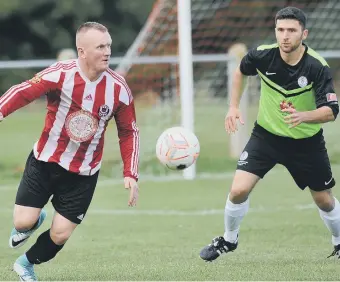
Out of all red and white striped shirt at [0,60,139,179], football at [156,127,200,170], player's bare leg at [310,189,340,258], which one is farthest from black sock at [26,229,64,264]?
player's bare leg at [310,189,340,258]

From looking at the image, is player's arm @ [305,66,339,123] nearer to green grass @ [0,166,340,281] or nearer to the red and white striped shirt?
green grass @ [0,166,340,281]

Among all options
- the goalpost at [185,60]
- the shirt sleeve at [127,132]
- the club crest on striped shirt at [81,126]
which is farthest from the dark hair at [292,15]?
the goalpost at [185,60]

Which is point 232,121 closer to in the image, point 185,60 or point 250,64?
point 250,64

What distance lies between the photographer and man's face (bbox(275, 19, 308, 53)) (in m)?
7.06

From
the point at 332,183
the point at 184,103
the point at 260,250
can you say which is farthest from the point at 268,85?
the point at 184,103

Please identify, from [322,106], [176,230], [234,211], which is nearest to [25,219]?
[234,211]

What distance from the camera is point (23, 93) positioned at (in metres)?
6.41

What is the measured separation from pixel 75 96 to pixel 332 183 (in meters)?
2.17

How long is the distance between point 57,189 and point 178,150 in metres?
0.92

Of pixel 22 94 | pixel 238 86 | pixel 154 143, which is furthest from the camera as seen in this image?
pixel 154 143

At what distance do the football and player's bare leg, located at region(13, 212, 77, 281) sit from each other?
2.88ft

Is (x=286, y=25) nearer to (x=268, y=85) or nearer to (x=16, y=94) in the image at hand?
(x=268, y=85)

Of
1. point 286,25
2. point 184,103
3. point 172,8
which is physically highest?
point 286,25

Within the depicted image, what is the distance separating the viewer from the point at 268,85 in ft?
24.2
